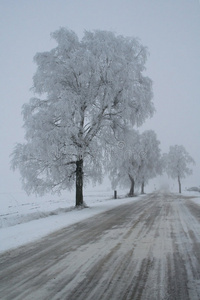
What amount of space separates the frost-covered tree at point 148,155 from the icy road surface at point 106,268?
27552 millimetres

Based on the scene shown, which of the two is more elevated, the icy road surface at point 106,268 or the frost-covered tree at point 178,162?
the frost-covered tree at point 178,162

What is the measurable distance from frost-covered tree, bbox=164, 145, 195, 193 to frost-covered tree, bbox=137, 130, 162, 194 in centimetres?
1033

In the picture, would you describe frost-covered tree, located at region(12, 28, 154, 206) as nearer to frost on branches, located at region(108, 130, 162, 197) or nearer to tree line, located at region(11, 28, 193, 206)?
tree line, located at region(11, 28, 193, 206)

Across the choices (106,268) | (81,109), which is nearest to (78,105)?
(81,109)

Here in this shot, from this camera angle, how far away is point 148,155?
1351 inches

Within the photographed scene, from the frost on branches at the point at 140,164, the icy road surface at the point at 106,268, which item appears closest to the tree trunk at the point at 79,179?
the icy road surface at the point at 106,268

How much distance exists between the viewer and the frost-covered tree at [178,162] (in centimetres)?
4509

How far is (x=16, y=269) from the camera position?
12.2ft

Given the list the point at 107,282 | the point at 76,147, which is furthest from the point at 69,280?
the point at 76,147

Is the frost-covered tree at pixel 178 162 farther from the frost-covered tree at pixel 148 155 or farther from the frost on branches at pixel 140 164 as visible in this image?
the frost-covered tree at pixel 148 155

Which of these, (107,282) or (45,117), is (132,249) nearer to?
(107,282)

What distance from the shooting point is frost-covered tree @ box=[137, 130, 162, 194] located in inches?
1320

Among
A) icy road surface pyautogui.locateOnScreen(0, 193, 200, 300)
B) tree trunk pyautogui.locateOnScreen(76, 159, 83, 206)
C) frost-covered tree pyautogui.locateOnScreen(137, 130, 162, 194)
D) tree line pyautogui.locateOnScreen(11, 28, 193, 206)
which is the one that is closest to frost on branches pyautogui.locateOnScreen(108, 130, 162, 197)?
frost-covered tree pyautogui.locateOnScreen(137, 130, 162, 194)

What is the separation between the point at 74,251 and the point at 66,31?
13.4m
